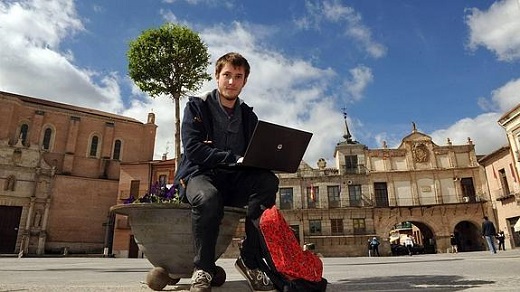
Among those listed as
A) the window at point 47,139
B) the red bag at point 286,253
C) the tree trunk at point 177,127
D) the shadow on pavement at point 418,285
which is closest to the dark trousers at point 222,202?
the red bag at point 286,253

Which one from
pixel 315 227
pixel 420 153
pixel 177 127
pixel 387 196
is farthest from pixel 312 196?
pixel 177 127

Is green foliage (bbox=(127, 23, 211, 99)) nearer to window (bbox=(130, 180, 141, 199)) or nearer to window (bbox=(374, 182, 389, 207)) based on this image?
window (bbox=(130, 180, 141, 199))

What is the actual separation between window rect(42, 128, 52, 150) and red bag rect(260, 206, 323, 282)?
36.0 metres

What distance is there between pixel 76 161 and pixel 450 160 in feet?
118

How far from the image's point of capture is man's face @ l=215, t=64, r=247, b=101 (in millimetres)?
2676

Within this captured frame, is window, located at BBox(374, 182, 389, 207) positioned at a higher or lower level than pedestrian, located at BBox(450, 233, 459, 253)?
higher

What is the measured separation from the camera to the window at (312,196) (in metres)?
31.6

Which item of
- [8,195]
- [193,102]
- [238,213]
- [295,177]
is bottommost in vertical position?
[238,213]

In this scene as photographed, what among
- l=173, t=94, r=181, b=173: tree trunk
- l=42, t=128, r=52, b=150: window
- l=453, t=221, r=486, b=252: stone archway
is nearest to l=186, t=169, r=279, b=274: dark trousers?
l=173, t=94, r=181, b=173: tree trunk

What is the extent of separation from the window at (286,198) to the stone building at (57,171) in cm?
1499

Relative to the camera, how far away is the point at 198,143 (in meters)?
2.47

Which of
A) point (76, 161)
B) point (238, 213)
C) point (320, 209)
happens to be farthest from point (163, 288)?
point (76, 161)

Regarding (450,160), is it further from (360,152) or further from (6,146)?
(6,146)

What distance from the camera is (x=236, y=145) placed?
8.97ft
